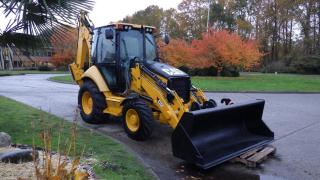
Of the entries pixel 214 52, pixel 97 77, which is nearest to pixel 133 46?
pixel 97 77

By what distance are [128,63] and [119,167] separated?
13.0 feet

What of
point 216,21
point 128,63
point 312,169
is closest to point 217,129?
point 312,169

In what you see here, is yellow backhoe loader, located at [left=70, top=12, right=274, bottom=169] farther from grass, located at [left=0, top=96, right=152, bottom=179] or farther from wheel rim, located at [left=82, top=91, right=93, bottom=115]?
grass, located at [left=0, top=96, right=152, bottom=179]

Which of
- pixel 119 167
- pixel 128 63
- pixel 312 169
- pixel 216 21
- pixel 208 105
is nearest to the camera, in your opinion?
pixel 119 167

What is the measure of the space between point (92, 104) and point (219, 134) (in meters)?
3.91

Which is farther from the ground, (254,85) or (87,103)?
(87,103)

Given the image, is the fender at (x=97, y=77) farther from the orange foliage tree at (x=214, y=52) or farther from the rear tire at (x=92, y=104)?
the orange foliage tree at (x=214, y=52)

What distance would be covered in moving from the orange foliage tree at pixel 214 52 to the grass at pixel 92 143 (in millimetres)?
24661

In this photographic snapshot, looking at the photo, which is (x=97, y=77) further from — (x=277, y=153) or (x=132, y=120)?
(x=277, y=153)

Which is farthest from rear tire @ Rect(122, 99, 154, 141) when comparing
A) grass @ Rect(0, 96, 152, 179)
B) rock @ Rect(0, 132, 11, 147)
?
rock @ Rect(0, 132, 11, 147)

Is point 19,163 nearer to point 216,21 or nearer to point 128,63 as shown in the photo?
point 128,63

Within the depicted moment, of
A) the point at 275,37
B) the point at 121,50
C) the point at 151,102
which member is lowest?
the point at 151,102

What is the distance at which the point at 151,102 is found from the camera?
30.6ft

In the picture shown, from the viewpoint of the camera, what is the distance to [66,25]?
737cm
